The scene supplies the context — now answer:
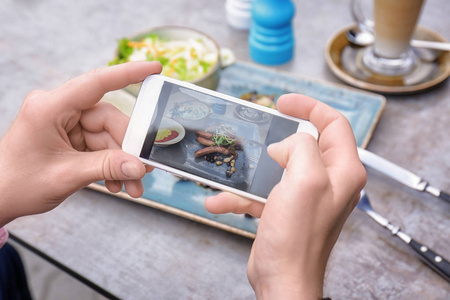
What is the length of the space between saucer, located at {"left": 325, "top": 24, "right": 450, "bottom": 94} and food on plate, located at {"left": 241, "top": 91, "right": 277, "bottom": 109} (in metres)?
0.21

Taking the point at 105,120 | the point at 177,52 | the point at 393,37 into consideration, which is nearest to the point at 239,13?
the point at 177,52

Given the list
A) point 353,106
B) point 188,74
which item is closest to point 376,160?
point 353,106

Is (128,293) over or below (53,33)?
below

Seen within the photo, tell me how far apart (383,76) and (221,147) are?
609 mm

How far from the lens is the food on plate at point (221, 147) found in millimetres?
687

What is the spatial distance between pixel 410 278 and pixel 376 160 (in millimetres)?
228

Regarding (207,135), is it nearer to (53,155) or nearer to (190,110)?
(190,110)

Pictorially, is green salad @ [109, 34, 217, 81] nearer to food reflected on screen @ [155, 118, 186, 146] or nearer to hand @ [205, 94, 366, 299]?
food reflected on screen @ [155, 118, 186, 146]

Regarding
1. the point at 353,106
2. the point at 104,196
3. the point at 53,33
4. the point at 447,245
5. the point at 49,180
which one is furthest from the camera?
the point at 53,33

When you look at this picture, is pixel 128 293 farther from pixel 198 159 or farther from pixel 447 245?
pixel 447 245

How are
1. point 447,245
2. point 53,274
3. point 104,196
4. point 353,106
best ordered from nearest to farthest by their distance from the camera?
point 447,245
point 104,196
point 353,106
point 53,274

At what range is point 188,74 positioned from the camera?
3.32ft

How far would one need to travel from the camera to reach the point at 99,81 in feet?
2.23

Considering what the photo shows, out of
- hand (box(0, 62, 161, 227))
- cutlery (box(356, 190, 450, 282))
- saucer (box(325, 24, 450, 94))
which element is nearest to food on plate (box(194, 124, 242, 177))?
hand (box(0, 62, 161, 227))
